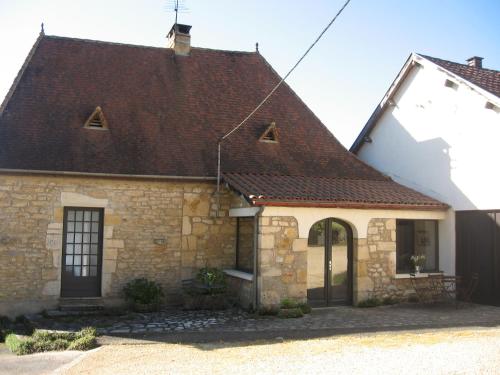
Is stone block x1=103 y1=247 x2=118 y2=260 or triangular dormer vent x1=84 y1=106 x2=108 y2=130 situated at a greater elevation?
triangular dormer vent x1=84 y1=106 x2=108 y2=130

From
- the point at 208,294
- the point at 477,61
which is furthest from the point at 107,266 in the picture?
the point at 477,61

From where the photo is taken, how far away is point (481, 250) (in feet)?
42.0

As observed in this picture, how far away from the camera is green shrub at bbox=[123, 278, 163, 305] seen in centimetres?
1196

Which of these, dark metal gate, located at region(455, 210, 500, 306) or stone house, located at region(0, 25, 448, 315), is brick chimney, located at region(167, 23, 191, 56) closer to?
stone house, located at region(0, 25, 448, 315)

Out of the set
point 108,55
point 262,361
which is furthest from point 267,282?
point 108,55

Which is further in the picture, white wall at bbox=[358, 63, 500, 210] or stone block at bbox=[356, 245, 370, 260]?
white wall at bbox=[358, 63, 500, 210]

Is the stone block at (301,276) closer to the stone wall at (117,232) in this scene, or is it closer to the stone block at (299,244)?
the stone block at (299,244)

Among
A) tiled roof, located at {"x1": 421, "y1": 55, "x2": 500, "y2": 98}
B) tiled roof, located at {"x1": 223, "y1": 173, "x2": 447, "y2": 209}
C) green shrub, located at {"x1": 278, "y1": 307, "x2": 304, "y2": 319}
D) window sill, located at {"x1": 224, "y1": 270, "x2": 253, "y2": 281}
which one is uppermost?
tiled roof, located at {"x1": 421, "y1": 55, "x2": 500, "y2": 98}

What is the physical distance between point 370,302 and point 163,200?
204 inches

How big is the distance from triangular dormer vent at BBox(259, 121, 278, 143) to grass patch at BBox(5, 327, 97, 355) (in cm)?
692

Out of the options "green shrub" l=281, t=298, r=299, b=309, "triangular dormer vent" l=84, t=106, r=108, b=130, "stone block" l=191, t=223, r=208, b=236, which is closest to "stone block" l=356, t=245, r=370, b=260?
"green shrub" l=281, t=298, r=299, b=309

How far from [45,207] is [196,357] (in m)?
5.89

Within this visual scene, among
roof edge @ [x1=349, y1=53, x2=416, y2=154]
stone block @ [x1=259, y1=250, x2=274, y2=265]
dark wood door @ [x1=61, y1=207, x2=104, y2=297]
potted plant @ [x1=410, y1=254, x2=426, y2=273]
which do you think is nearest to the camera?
stone block @ [x1=259, y1=250, x2=274, y2=265]

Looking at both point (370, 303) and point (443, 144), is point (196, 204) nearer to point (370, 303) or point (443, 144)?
point (370, 303)
